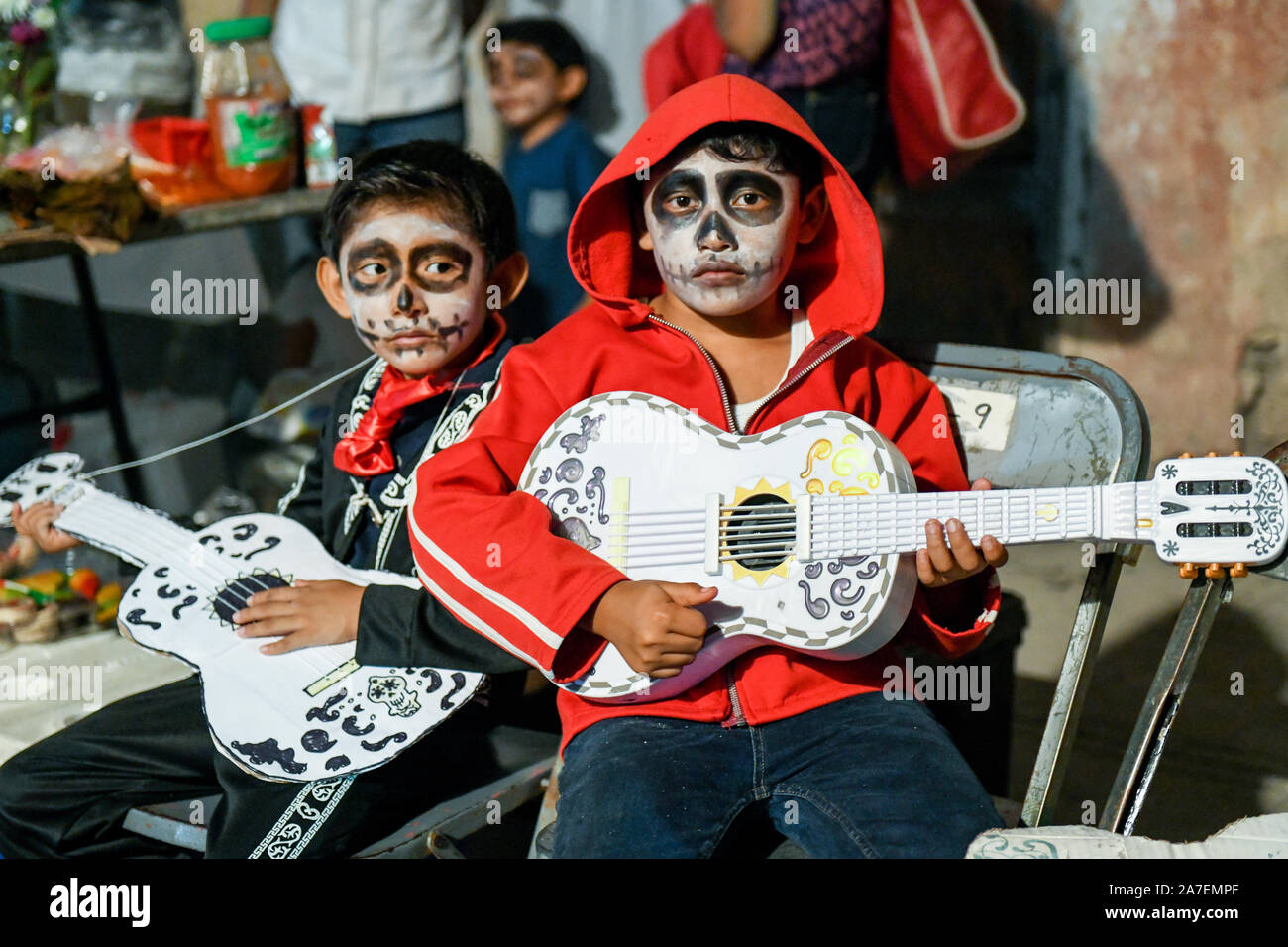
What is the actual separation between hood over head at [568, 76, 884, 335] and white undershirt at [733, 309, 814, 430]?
0.02 meters

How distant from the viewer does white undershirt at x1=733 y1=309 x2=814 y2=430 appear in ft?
6.17

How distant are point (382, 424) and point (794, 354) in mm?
703

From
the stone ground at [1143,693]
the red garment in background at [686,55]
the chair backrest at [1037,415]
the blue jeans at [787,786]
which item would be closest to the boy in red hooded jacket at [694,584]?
the blue jeans at [787,786]

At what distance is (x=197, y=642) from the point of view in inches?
81.0

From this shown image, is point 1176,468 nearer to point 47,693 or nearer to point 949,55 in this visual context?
point 949,55

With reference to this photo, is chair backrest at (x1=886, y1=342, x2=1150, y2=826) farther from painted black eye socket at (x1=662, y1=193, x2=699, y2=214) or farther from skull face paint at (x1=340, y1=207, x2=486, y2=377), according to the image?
skull face paint at (x1=340, y1=207, x2=486, y2=377)

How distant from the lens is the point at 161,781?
6.82 feet

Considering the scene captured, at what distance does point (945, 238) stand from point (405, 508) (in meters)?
2.58

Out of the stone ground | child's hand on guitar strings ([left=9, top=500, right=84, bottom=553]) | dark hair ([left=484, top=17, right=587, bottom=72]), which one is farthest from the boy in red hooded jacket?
dark hair ([left=484, top=17, right=587, bottom=72])

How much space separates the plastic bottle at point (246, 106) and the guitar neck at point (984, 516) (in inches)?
81.9

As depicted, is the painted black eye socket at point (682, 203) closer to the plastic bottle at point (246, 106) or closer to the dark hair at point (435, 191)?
the dark hair at point (435, 191)

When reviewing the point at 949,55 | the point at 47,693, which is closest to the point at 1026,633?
the point at 949,55
